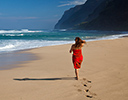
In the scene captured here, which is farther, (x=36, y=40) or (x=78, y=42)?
(x=36, y=40)

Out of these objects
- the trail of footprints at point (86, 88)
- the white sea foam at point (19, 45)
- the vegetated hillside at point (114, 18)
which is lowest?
the trail of footprints at point (86, 88)

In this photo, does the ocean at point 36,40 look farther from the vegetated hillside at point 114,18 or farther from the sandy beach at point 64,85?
the vegetated hillside at point 114,18

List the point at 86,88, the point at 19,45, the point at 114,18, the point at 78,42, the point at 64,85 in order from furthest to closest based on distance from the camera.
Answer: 1. the point at 114,18
2. the point at 19,45
3. the point at 78,42
4. the point at 64,85
5. the point at 86,88

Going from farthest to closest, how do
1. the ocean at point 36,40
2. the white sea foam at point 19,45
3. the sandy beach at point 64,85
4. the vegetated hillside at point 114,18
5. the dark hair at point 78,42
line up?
the vegetated hillside at point 114,18, the ocean at point 36,40, the white sea foam at point 19,45, the dark hair at point 78,42, the sandy beach at point 64,85

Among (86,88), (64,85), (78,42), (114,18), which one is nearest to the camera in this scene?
(86,88)

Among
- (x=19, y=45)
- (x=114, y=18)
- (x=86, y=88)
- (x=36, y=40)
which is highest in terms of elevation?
(x=114, y=18)

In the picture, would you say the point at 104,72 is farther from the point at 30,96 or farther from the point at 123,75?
the point at 30,96

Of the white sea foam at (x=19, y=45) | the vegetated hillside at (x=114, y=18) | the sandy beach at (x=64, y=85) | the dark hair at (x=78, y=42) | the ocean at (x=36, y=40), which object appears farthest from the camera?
the vegetated hillside at (x=114, y=18)

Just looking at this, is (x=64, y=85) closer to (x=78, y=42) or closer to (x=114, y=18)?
(x=78, y=42)

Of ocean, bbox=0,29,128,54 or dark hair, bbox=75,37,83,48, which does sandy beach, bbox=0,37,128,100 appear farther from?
ocean, bbox=0,29,128,54

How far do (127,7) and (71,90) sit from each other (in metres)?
79.7

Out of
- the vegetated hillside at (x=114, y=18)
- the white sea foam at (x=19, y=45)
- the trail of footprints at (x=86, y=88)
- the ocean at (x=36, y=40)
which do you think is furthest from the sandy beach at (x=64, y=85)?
the vegetated hillside at (x=114, y=18)

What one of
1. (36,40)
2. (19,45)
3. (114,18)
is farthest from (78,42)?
(114,18)

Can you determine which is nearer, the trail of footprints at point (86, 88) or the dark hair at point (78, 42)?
the trail of footprints at point (86, 88)
